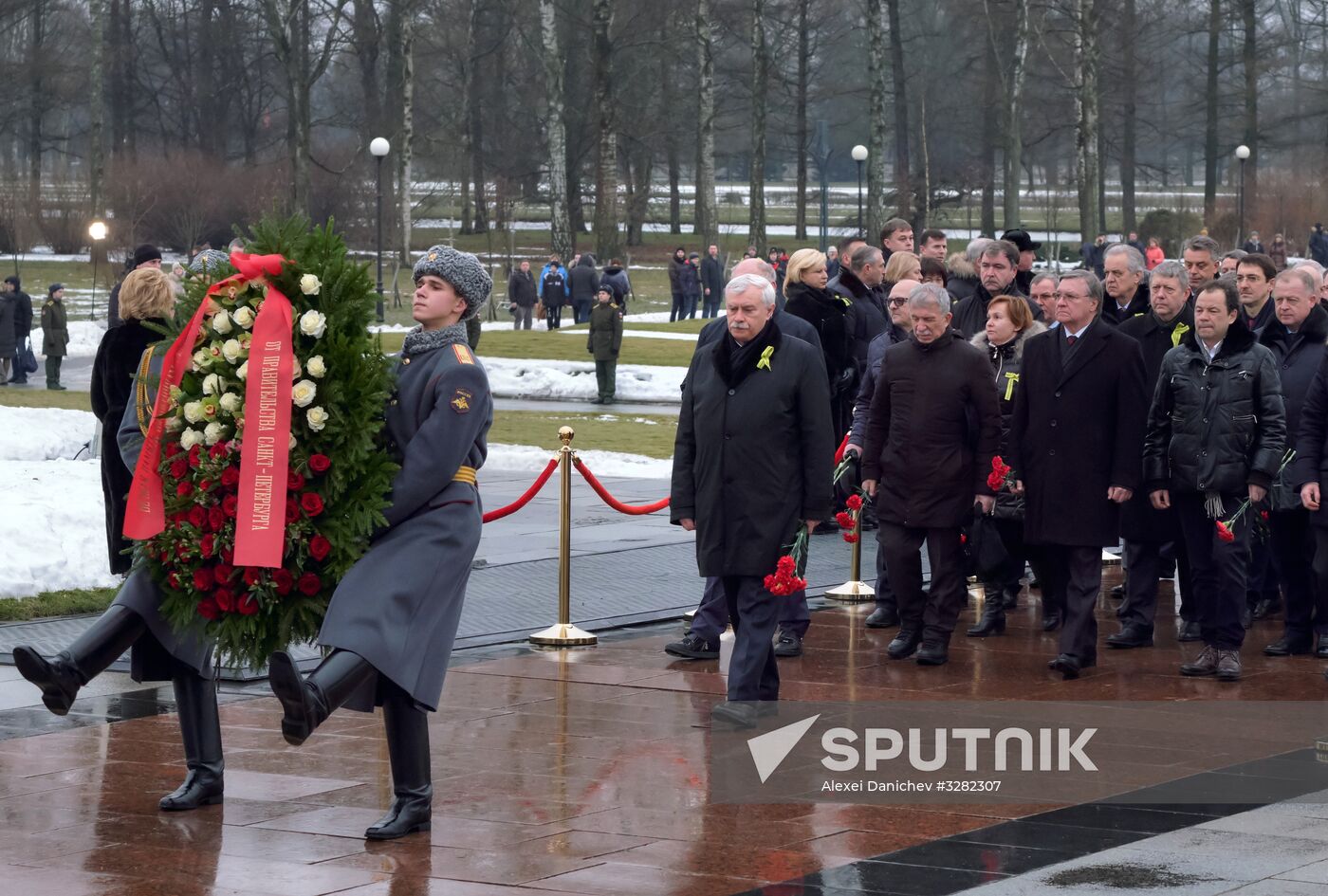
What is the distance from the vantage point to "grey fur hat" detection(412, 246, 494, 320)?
6.40 metres

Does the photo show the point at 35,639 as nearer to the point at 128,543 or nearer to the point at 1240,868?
the point at 128,543

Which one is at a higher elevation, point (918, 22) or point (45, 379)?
point (918, 22)

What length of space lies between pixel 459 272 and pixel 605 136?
3645 cm

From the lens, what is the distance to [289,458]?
20.5 ft

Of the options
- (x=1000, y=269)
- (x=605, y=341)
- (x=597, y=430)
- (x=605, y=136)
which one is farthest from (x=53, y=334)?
(x=1000, y=269)

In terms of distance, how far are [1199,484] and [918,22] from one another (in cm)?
7338

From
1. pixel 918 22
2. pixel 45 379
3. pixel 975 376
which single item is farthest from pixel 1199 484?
pixel 918 22

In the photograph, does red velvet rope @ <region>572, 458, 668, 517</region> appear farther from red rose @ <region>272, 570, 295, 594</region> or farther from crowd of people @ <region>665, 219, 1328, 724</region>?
red rose @ <region>272, 570, 295, 594</region>

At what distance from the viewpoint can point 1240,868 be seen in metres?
5.66

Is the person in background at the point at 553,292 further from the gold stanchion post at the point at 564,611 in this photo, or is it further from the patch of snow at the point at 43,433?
the gold stanchion post at the point at 564,611

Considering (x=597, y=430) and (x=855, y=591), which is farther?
(x=597, y=430)

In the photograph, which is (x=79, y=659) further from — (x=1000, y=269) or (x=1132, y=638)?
(x=1000, y=269)

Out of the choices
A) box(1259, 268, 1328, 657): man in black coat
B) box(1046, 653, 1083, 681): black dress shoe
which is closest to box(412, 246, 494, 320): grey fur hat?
box(1046, 653, 1083, 681): black dress shoe

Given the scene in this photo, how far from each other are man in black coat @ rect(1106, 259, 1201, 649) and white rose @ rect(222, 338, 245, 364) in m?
5.01
